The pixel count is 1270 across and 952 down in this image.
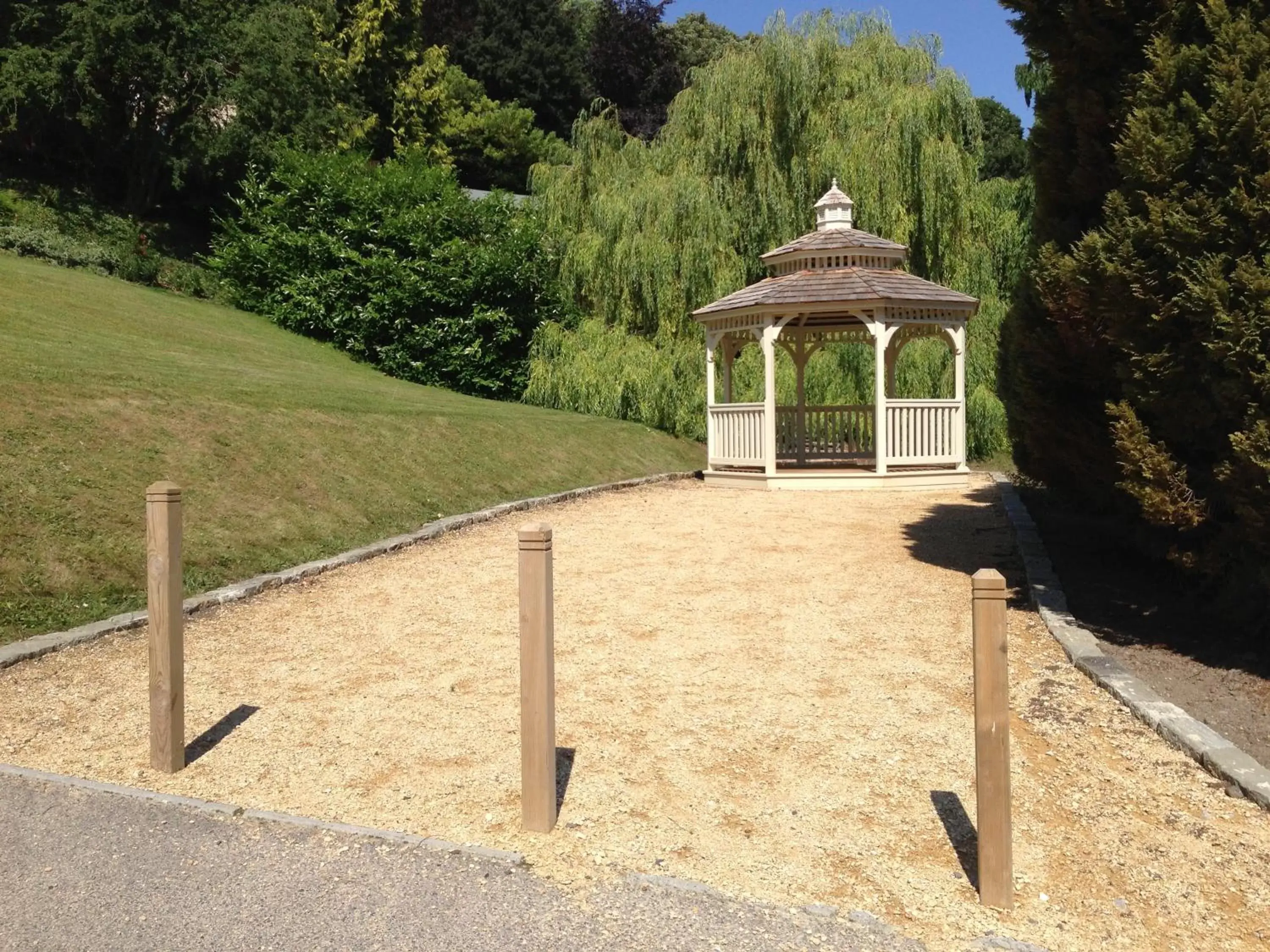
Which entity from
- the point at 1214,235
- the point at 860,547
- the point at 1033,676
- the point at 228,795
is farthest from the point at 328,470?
the point at 1214,235

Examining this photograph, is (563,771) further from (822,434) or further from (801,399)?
(822,434)

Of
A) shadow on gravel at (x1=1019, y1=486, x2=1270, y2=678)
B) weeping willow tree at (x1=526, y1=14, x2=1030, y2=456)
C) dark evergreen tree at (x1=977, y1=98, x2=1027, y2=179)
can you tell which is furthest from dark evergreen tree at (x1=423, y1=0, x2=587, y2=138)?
shadow on gravel at (x1=1019, y1=486, x2=1270, y2=678)

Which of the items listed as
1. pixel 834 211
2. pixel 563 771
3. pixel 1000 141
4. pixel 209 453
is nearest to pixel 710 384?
pixel 834 211

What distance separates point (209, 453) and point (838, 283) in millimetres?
9947

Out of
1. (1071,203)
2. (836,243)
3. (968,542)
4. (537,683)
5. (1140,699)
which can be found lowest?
(1140,699)

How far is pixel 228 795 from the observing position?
14.6 feet

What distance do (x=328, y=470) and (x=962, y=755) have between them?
8.18 metres

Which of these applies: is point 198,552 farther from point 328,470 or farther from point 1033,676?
point 1033,676

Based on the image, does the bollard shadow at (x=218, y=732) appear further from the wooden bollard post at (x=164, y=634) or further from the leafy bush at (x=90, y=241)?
the leafy bush at (x=90, y=241)

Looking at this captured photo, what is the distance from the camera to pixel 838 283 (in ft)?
52.9

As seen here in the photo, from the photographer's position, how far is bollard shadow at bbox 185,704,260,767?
496 cm

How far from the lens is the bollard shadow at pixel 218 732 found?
4965 mm

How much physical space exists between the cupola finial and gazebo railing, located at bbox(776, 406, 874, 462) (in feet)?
10.6

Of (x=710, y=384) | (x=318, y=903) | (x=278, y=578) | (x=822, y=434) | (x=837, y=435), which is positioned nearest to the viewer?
(x=318, y=903)
